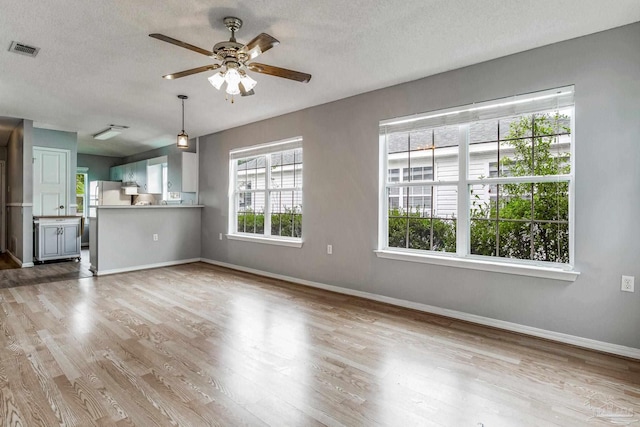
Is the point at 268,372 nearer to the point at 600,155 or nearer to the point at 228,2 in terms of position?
the point at 228,2

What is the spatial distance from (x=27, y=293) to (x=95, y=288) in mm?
698

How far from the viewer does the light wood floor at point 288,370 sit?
5.88 feet

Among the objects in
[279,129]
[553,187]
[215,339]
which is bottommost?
[215,339]

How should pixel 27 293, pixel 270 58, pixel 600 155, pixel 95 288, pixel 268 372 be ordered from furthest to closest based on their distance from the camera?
1. pixel 95 288
2. pixel 27 293
3. pixel 270 58
4. pixel 600 155
5. pixel 268 372

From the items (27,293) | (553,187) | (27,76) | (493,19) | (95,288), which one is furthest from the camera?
(95,288)

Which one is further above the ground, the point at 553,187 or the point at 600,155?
the point at 600,155

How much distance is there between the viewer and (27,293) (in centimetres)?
407

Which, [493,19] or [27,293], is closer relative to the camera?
[493,19]

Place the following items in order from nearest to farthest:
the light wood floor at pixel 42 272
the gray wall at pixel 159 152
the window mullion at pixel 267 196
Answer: the light wood floor at pixel 42 272, the window mullion at pixel 267 196, the gray wall at pixel 159 152

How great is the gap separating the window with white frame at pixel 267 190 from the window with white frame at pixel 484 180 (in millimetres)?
1545

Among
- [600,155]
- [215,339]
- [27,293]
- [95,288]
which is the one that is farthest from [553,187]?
[27,293]

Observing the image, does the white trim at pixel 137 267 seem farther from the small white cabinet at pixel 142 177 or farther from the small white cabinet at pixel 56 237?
the small white cabinet at pixel 142 177

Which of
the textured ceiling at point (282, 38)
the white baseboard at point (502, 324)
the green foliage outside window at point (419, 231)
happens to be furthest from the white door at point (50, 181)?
the green foliage outside window at point (419, 231)

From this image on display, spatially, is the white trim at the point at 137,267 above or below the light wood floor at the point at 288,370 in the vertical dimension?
above
